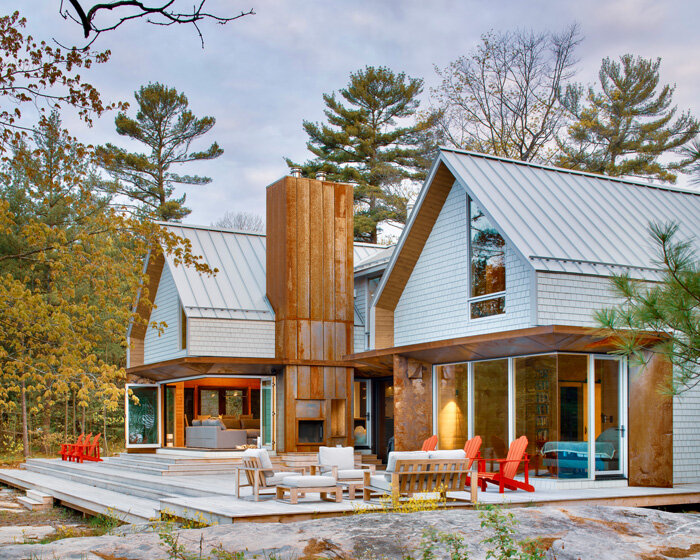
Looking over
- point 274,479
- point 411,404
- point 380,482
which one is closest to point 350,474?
point 380,482

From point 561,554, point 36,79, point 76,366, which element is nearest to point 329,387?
point 76,366

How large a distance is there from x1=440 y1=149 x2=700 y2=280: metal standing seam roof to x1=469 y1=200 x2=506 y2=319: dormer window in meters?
0.50

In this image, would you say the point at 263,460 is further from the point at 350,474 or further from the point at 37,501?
the point at 37,501

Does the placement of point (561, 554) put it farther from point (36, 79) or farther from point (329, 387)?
point (329, 387)

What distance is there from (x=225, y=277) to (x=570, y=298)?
965 cm

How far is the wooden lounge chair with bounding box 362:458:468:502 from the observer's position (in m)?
10.1

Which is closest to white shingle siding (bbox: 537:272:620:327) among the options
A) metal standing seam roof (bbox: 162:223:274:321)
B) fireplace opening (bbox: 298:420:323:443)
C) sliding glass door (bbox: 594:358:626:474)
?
sliding glass door (bbox: 594:358:626:474)

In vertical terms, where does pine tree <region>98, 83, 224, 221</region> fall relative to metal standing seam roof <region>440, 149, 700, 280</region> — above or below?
above

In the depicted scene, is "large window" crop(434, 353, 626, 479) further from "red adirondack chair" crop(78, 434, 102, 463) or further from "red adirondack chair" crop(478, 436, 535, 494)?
"red adirondack chair" crop(78, 434, 102, 463)

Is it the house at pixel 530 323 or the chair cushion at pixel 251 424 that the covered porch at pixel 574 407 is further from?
the chair cushion at pixel 251 424

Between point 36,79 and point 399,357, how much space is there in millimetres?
8250

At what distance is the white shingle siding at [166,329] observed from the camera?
19438mm

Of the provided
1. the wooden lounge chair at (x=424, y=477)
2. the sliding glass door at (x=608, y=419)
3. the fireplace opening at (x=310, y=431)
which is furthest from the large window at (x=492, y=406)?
the fireplace opening at (x=310, y=431)

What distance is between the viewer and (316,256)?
61.7 ft
